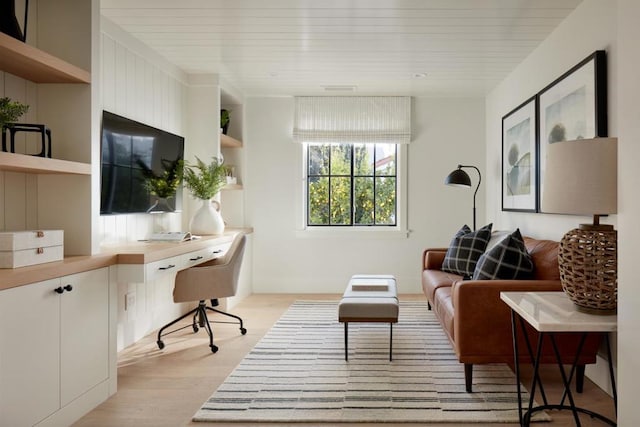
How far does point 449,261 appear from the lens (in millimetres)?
4707

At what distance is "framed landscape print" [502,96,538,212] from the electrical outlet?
3.34 m

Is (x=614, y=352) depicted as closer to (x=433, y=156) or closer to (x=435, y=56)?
(x=435, y=56)

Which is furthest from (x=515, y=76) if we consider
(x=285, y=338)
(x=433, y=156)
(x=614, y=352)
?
(x=285, y=338)

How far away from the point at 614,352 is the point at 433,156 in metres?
3.70

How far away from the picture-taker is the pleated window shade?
Result: 6.19 m

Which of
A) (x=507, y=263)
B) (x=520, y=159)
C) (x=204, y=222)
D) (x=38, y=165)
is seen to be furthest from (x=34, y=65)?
(x=520, y=159)


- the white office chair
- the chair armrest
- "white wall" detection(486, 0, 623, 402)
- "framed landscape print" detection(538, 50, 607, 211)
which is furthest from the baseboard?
the white office chair

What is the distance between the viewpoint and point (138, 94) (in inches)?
166

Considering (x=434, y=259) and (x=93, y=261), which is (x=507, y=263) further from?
(x=93, y=261)

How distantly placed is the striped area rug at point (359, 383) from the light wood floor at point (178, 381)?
0.35 feet

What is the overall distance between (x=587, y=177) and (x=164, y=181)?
345cm

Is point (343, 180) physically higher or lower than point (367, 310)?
higher

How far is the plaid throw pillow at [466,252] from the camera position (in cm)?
448

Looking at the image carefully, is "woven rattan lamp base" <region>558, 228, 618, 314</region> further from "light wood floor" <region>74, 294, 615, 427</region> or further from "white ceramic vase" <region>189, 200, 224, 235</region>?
"white ceramic vase" <region>189, 200, 224, 235</region>
